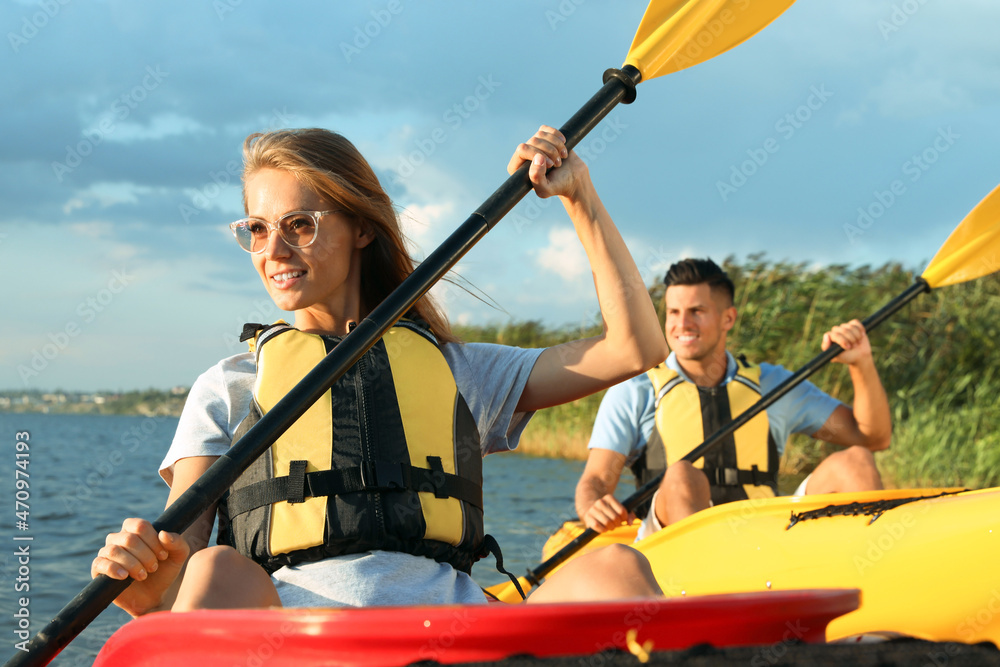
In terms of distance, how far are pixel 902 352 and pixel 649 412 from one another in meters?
6.29

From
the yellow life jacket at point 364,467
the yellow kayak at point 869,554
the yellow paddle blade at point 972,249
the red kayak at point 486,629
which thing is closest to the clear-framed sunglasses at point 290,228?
the yellow life jacket at point 364,467

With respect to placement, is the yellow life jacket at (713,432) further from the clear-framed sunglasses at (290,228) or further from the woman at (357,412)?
the clear-framed sunglasses at (290,228)

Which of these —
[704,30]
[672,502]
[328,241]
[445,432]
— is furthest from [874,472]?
[328,241]

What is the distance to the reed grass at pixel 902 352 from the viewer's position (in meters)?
7.59

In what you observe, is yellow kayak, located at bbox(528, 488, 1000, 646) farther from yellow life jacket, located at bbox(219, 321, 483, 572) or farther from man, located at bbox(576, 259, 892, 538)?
yellow life jacket, located at bbox(219, 321, 483, 572)

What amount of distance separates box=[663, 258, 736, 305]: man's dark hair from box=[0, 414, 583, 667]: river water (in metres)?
1.95

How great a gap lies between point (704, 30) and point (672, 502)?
1.72 metres

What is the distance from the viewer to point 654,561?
3.08 m

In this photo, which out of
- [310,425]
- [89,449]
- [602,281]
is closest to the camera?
[310,425]

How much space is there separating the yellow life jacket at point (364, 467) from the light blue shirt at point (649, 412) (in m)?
1.94

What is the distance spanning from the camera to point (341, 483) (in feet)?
5.32

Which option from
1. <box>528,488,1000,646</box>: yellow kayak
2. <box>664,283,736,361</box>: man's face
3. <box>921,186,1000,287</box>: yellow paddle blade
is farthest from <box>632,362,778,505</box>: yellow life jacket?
<box>921,186,1000,287</box>: yellow paddle blade

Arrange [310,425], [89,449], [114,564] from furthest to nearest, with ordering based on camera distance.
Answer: [89,449] → [310,425] → [114,564]

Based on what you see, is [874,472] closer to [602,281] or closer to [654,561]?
[654,561]
